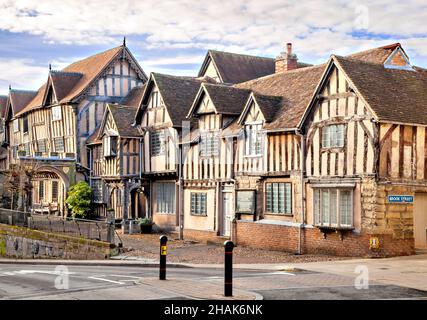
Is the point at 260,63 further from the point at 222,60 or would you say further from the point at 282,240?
the point at 282,240

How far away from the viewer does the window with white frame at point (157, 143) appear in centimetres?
3459

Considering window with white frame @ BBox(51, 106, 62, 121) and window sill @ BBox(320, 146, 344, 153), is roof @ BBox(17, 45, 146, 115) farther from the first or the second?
window sill @ BBox(320, 146, 344, 153)

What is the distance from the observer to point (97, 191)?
43375mm

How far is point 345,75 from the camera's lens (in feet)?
77.5

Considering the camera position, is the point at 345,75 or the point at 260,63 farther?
the point at 260,63

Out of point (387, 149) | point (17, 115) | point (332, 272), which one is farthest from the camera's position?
point (17, 115)

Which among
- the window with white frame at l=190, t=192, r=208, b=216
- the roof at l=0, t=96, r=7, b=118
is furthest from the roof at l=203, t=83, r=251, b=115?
the roof at l=0, t=96, r=7, b=118

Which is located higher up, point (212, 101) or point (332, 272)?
point (212, 101)

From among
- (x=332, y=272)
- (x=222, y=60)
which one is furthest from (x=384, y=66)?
(x=222, y=60)

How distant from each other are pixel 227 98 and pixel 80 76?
20806 millimetres

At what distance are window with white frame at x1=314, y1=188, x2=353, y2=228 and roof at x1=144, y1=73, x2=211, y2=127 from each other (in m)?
11.0

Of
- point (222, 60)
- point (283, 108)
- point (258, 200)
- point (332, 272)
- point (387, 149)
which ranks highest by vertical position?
point (222, 60)

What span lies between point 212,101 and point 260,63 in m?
18.7

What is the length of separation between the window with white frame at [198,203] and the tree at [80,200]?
11485 millimetres
